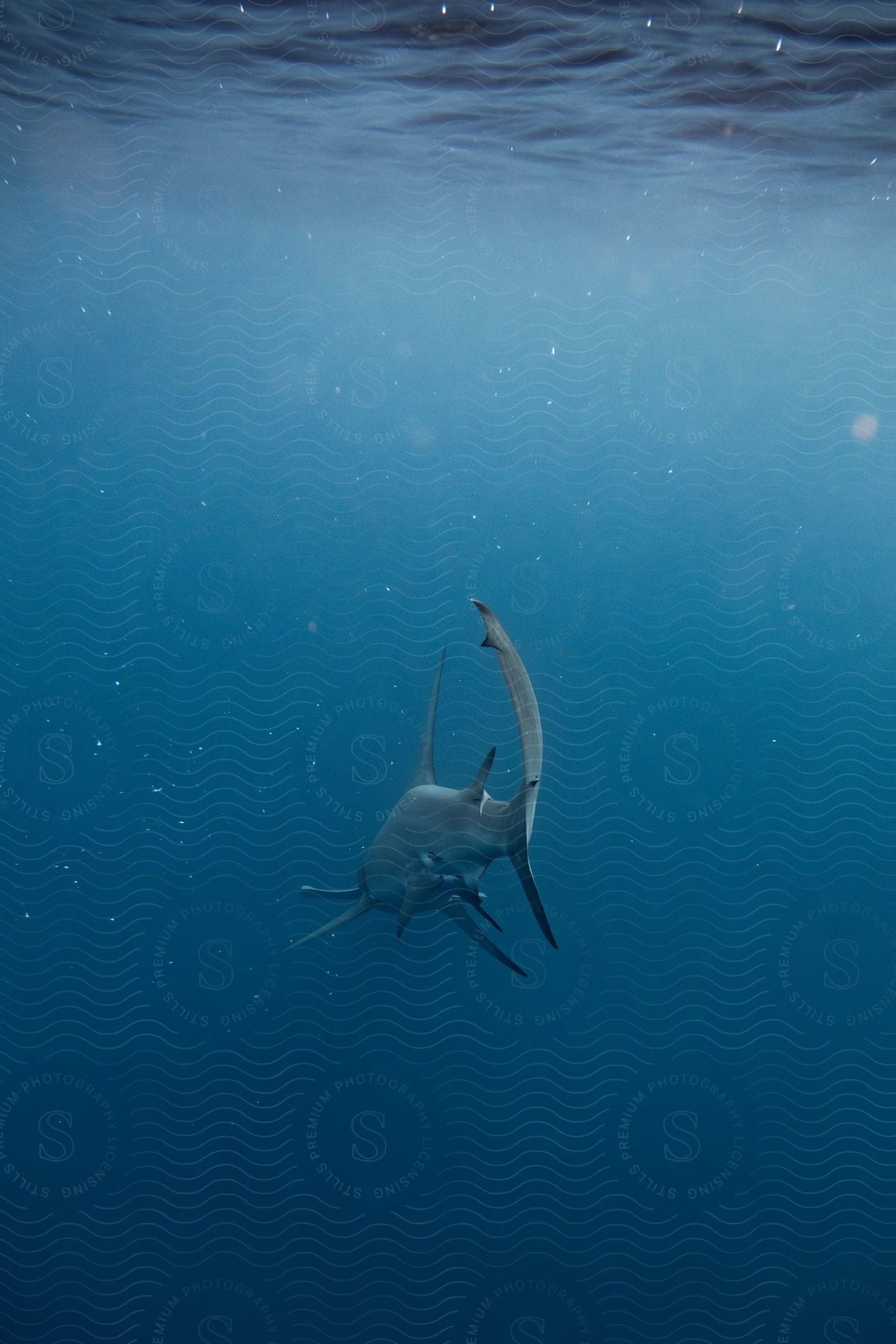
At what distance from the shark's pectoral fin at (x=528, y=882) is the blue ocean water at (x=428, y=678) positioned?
1425mm

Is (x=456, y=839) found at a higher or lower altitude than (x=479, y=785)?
lower

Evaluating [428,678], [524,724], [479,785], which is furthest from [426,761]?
[428,678]

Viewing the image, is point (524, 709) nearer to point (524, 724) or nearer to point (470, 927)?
point (524, 724)

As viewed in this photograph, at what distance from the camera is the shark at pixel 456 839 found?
9.96ft

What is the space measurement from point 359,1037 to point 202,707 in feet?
7.95

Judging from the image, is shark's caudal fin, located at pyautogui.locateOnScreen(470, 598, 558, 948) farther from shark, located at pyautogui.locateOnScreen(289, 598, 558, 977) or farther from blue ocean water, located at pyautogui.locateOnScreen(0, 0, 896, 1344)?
blue ocean water, located at pyautogui.locateOnScreen(0, 0, 896, 1344)

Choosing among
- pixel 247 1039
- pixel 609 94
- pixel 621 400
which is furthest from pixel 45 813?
pixel 609 94

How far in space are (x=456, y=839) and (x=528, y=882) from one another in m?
0.51

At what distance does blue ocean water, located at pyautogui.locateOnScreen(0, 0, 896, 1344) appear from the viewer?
4496mm

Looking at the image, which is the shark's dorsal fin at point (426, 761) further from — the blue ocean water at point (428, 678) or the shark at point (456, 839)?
the blue ocean water at point (428, 678)

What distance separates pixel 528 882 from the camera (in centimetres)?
299

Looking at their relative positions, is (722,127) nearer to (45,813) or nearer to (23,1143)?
(45,813)

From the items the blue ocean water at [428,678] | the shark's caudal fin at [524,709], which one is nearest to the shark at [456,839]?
the shark's caudal fin at [524,709]

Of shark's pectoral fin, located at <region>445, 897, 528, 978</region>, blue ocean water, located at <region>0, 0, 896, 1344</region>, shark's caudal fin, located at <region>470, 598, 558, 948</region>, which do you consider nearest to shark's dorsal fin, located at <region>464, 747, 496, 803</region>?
shark's caudal fin, located at <region>470, 598, 558, 948</region>
